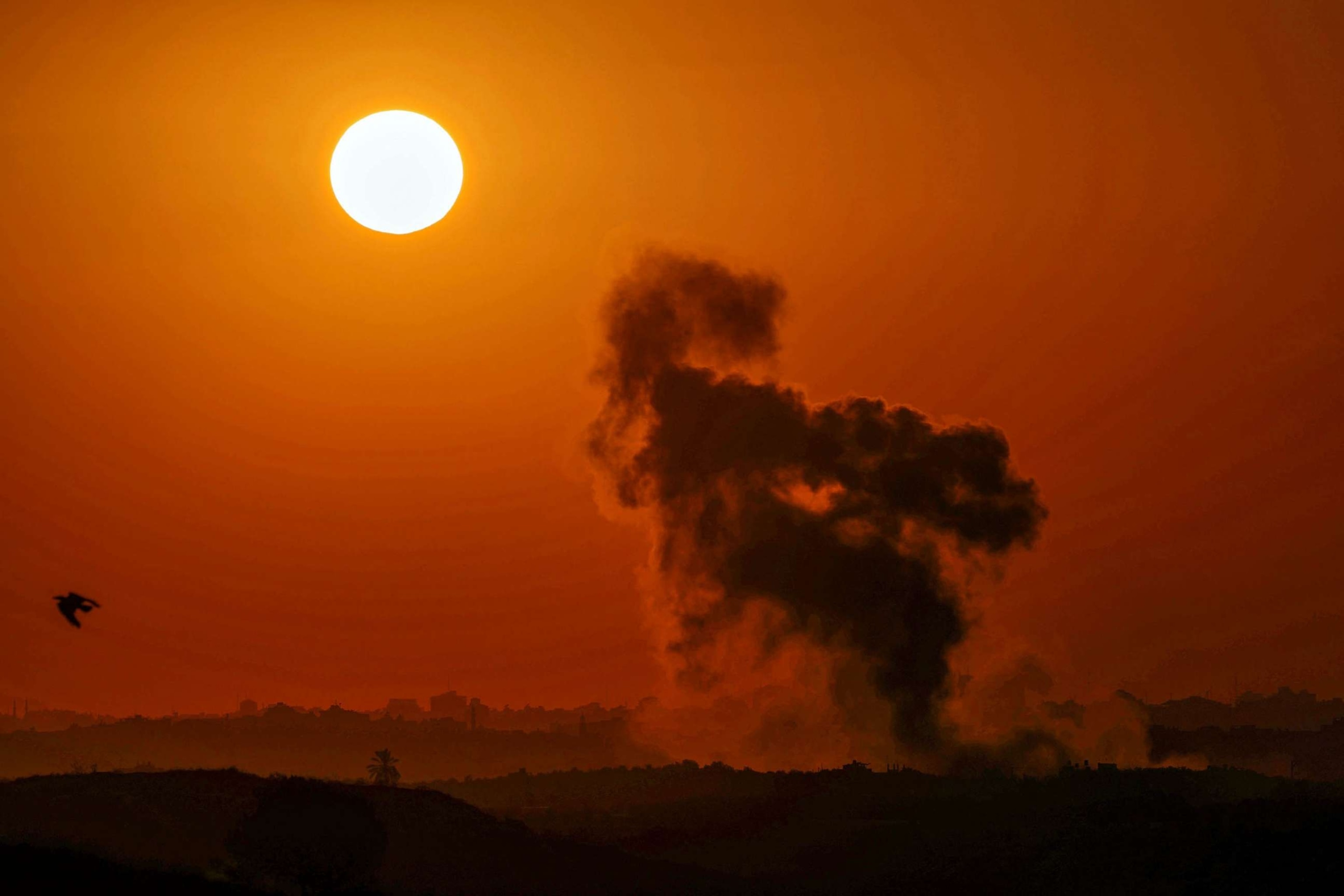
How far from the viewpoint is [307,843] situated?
61.5m

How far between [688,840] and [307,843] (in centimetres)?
2996

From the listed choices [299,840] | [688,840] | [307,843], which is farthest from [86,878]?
[688,840]

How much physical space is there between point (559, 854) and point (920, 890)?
1593 centimetres

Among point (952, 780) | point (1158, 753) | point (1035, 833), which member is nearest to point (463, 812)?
point (1035, 833)

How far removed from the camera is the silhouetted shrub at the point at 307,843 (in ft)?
201

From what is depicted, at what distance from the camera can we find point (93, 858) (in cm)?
5719

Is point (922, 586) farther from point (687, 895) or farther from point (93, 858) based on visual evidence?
point (93, 858)

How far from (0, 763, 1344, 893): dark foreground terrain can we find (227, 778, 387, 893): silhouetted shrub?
7 cm

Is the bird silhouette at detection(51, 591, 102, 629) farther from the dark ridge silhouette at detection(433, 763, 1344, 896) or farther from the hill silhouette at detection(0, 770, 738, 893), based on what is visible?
the dark ridge silhouette at detection(433, 763, 1344, 896)

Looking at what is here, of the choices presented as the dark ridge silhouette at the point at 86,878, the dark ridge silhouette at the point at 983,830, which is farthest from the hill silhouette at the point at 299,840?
the dark ridge silhouette at the point at 983,830

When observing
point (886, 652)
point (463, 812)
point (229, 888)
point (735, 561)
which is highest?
point (735, 561)

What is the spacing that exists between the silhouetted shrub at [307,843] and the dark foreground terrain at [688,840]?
74 mm

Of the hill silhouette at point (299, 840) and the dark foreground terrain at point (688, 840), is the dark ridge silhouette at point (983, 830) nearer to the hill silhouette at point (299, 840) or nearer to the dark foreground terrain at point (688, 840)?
the dark foreground terrain at point (688, 840)

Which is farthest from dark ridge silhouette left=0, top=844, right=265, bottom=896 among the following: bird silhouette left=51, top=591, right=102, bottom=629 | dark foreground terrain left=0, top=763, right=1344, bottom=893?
bird silhouette left=51, top=591, right=102, bottom=629
